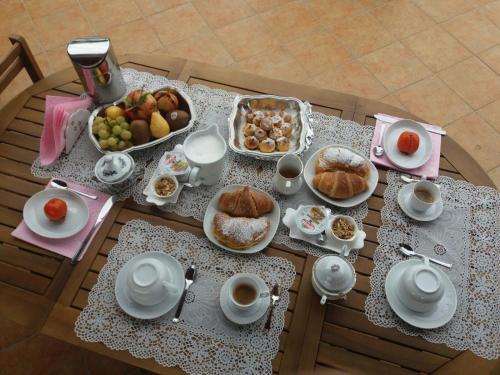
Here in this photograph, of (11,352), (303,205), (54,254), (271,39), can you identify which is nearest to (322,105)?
(303,205)

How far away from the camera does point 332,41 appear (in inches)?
103

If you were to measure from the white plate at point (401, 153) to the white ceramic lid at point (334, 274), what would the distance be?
450mm

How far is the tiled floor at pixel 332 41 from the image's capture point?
242 cm

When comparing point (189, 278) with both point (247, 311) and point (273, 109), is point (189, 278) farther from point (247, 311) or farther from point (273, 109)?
point (273, 109)

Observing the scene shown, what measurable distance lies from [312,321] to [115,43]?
2108 mm

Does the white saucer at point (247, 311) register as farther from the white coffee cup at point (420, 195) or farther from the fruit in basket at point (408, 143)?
the fruit in basket at point (408, 143)

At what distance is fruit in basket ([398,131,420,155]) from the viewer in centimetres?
137

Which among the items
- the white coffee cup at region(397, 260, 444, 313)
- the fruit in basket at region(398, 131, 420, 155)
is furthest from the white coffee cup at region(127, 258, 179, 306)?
the fruit in basket at region(398, 131, 420, 155)

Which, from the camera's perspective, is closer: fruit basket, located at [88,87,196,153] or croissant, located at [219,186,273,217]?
croissant, located at [219,186,273,217]

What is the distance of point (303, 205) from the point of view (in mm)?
1267

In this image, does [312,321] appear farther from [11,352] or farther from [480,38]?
[480,38]

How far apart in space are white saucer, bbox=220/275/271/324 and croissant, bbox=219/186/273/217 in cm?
21

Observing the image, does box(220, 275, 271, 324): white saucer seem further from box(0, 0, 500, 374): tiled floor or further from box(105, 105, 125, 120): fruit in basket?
box(0, 0, 500, 374): tiled floor

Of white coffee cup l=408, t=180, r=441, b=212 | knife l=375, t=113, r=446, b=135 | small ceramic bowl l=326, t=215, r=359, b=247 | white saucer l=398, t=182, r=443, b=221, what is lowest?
small ceramic bowl l=326, t=215, r=359, b=247
